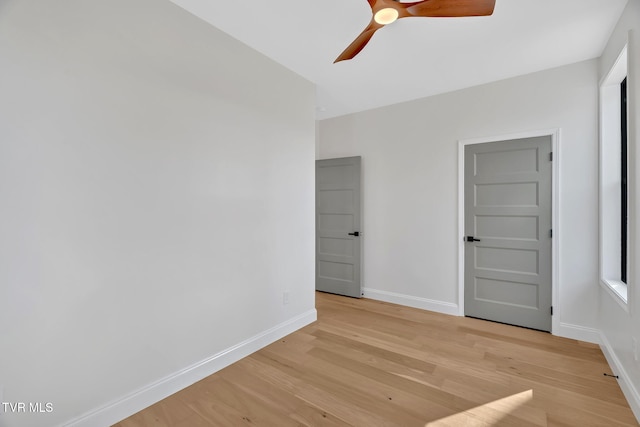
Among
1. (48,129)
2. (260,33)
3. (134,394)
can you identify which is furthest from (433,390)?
(260,33)

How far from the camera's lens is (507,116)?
10.1 feet

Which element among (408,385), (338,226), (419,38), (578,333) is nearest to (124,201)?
(408,385)

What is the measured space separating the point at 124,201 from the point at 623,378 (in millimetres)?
3546

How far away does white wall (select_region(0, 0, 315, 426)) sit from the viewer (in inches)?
54.1

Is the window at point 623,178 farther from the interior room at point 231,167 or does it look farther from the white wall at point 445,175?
the white wall at point 445,175

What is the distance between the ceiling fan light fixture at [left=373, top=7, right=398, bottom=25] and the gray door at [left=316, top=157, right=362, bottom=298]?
2.40 metres

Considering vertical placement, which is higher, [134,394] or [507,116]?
[507,116]

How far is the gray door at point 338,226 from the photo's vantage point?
407cm

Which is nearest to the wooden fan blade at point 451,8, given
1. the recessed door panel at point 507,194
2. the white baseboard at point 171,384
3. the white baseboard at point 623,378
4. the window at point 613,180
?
the window at point 613,180

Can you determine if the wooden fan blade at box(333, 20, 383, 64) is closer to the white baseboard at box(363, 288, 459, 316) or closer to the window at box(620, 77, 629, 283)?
the window at box(620, 77, 629, 283)

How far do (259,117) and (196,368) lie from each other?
6.95 feet

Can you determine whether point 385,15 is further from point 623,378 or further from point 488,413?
point 623,378

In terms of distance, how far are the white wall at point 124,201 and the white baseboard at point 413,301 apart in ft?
6.10

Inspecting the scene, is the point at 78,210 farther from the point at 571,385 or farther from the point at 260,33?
the point at 571,385
